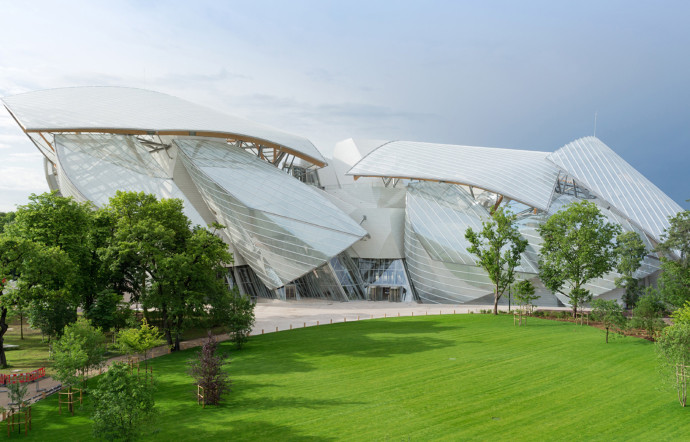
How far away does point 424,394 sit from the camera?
757 inches

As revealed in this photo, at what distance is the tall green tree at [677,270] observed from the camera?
111 ft

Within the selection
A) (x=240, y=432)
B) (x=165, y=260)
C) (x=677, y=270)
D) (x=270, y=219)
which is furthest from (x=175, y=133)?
(x=677, y=270)

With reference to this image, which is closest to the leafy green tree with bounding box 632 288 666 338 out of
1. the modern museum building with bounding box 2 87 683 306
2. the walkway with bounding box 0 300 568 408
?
the modern museum building with bounding box 2 87 683 306

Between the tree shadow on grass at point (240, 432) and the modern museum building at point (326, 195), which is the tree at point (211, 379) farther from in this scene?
the modern museum building at point (326, 195)

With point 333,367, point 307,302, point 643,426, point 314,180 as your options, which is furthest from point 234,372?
point 314,180

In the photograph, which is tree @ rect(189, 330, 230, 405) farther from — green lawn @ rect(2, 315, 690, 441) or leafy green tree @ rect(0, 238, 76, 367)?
leafy green tree @ rect(0, 238, 76, 367)

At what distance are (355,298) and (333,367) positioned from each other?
88.7 ft

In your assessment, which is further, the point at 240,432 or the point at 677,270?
the point at 677,270

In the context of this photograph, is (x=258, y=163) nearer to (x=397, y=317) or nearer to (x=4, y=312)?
(x=397, y=317)

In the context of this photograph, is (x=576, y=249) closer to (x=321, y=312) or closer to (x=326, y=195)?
(x=321, y=312)

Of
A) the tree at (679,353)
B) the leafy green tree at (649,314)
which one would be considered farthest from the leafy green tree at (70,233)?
the leafy green tree at (649,314)

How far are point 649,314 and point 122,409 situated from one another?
31089 mm

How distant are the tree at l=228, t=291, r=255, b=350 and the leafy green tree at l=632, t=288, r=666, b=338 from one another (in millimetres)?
21443

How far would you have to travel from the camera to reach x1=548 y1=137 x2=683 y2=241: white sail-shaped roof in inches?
1753
